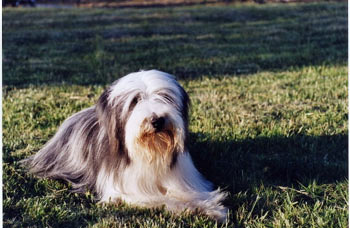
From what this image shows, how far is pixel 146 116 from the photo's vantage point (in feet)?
11.7

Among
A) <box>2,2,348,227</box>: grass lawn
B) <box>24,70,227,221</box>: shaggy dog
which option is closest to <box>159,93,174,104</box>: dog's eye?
<box>24,70,227,221</box>: shaggy dog

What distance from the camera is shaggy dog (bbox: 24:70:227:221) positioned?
3.67 m

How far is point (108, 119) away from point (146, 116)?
Result: 19.4 inches

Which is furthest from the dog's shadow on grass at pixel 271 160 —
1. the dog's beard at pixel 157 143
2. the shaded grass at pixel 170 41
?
the shaded grass at pixel 170 41

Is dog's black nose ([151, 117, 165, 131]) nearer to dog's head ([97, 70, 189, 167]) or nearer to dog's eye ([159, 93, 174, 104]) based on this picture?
dog's head ([97, 70, 189, 167])

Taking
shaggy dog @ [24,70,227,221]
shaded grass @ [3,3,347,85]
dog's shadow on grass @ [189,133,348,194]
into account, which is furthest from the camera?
shaded grass @ [3,3,347,85]

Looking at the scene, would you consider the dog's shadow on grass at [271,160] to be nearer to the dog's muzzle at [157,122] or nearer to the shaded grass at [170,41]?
the dog's muzzle at [157,122]

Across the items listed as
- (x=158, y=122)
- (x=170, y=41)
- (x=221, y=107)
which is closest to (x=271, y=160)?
(x=158, y=122)

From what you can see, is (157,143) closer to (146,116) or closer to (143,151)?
(143,151)

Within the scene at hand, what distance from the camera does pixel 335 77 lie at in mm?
9000

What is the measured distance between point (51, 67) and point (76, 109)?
12.7 feet

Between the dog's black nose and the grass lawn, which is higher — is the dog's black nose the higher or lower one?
the higher one

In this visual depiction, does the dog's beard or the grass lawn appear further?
the grass lawn

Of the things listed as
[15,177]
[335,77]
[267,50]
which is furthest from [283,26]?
[15,177]
